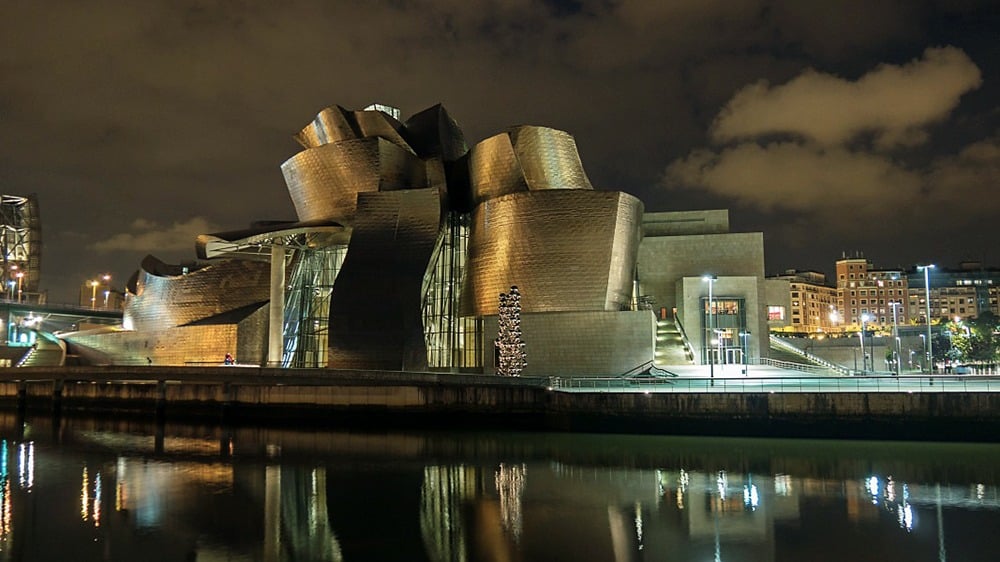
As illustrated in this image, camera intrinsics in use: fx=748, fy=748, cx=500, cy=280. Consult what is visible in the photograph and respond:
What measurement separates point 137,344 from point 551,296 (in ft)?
87.4

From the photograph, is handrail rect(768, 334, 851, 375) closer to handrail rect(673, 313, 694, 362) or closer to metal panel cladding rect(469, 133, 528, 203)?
handrail rect(673, 313, 694, 362)

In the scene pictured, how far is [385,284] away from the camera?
37.7m

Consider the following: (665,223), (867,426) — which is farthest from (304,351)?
(867,426)

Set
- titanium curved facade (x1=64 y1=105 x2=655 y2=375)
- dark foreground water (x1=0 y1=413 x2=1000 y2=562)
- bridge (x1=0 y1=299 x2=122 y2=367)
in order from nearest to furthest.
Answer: dark foreground water (x1=0 y1=413 x2=1000 y2=562) < titanium curved facade (x1=64 y1=105 x2=655 y2=375) < bridge (x1=0 y1=299 x2=122 y2=367)

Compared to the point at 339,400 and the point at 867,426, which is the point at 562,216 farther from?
the point at 867,426

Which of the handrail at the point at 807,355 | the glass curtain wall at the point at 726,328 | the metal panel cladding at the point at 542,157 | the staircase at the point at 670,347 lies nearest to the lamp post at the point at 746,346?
the glass curtain wall at the point at 726,328

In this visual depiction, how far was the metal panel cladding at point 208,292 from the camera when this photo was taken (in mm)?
44344

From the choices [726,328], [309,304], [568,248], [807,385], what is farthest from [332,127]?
[807,385]

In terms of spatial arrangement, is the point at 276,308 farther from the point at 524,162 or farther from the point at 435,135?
the point at 524,162

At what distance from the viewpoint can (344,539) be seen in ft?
44.6

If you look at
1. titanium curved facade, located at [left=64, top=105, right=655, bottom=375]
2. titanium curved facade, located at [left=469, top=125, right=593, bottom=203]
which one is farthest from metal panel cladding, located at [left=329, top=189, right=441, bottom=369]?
titanium curved facade, located at [left=469, top=125, right=593, bottom=203]

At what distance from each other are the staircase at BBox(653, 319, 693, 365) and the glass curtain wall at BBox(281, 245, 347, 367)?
18.4 metres

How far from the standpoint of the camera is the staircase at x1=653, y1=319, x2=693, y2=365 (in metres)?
39.4

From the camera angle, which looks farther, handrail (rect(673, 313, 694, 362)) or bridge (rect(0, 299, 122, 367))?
bridge (rect(0, 299, 122, 367))
